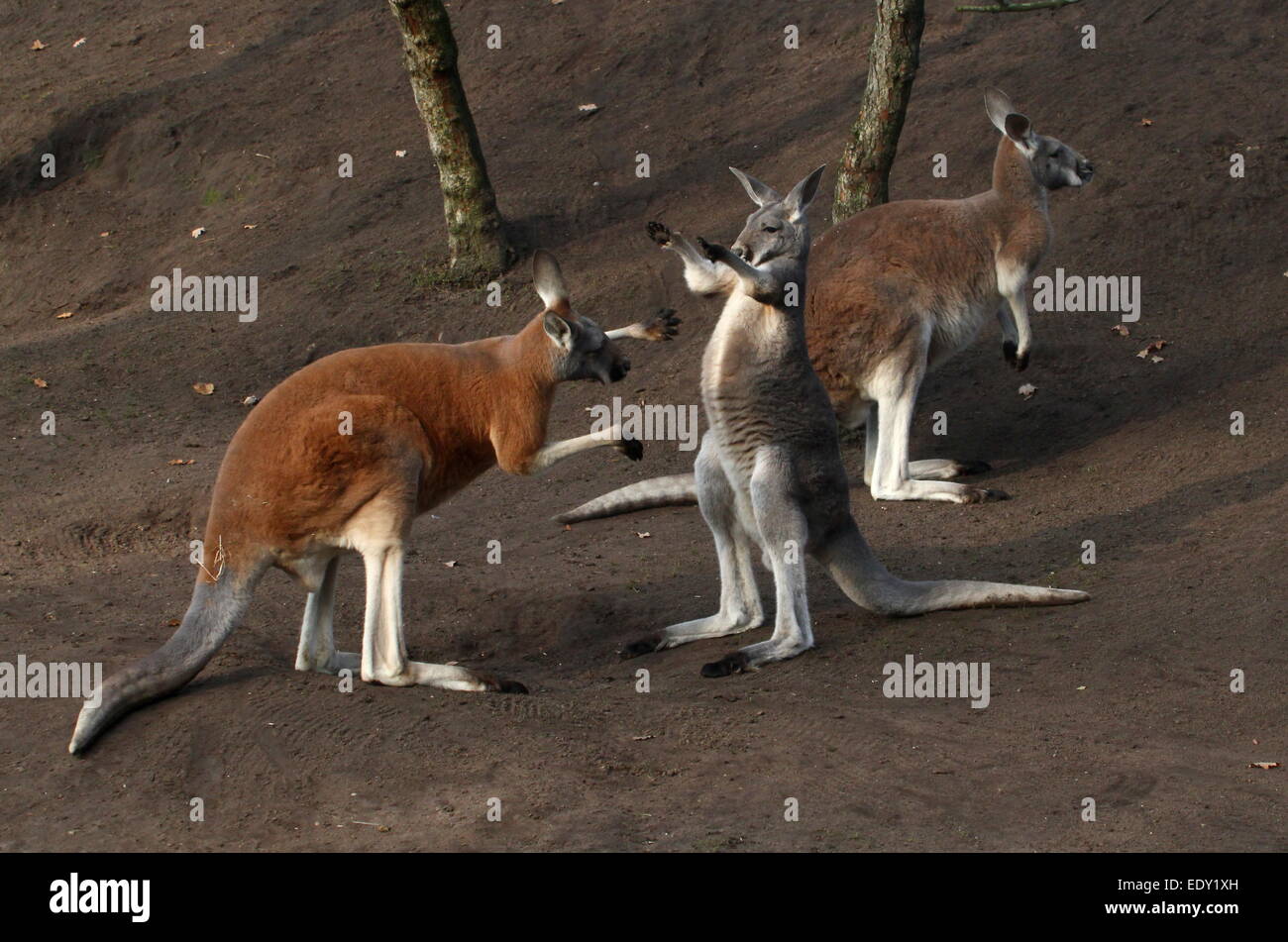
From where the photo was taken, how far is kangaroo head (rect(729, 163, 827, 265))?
718 cm

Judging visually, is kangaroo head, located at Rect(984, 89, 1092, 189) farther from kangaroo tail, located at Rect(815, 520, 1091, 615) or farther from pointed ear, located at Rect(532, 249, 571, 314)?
pointed ear, located at Rect(532, 249, 571, 314)

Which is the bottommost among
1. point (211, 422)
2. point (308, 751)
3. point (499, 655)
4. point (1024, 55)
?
point (308, 751)

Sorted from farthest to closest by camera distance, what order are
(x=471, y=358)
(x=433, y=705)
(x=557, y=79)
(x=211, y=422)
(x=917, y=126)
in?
(x=557, y=79) < (x=917, y=126) < (x=211, y=422) < (x=471, y=358) < (x=433, y=705)

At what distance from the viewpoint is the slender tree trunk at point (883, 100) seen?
10195mm

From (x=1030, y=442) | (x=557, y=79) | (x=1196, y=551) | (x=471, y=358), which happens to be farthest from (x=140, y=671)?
(x=557, y=79)

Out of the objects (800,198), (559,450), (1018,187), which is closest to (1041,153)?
(1018,187)

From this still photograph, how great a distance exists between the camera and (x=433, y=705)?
6.01 m

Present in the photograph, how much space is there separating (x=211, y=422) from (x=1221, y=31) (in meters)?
9.26

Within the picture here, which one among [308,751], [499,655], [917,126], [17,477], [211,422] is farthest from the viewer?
[917,126]

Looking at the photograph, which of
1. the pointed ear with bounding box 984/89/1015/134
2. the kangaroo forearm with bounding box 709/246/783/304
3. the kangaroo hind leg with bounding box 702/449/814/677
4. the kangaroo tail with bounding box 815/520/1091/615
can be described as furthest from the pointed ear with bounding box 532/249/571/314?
the pointed ear with bounding box 984/89/1015/134

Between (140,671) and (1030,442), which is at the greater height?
(1030,442)

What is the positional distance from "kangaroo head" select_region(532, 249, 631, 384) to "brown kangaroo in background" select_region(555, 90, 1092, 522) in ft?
8.56

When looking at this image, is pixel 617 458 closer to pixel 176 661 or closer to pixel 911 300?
pixel 911 300

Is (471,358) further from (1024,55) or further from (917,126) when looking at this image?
(1024,55)
